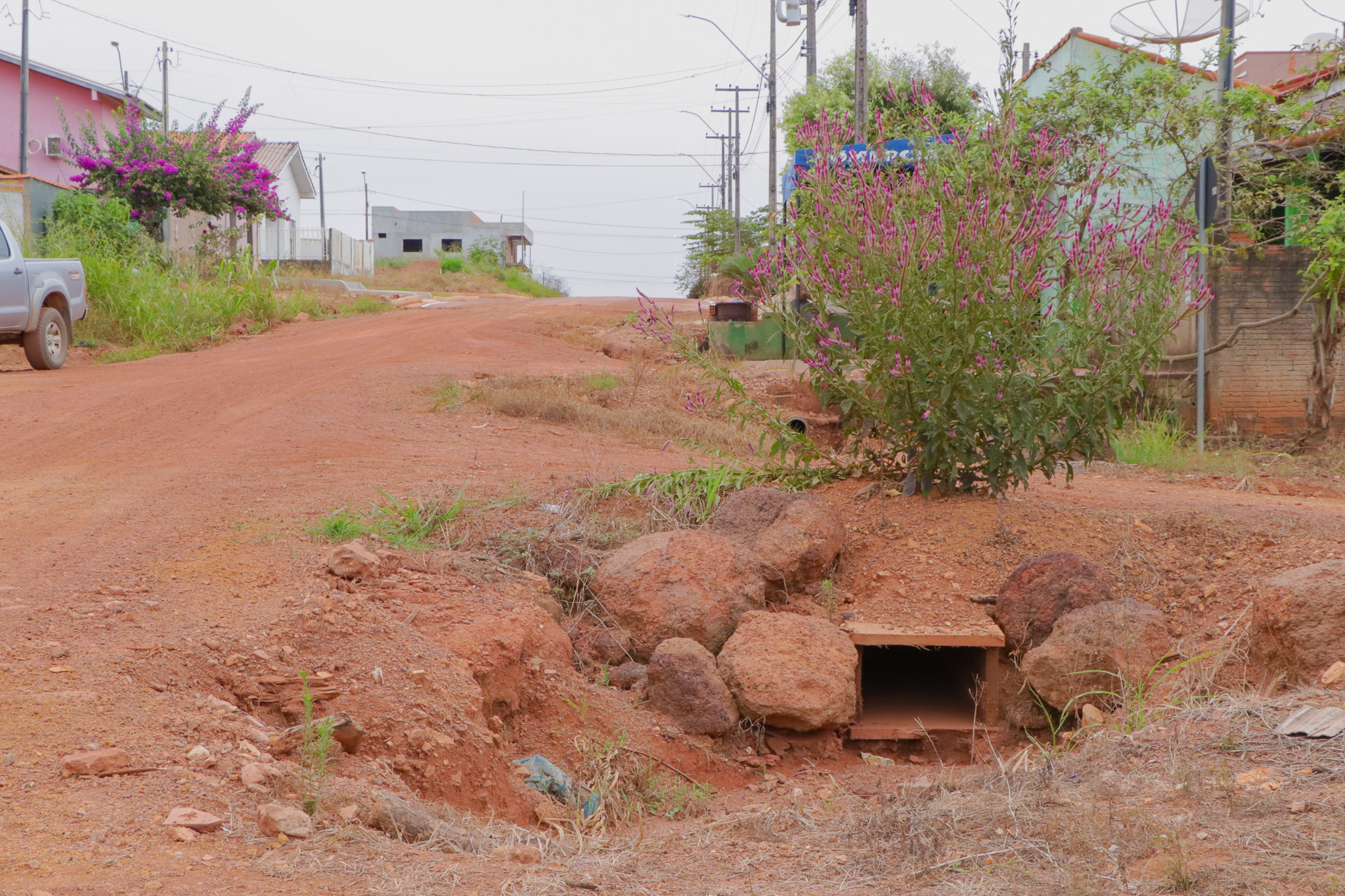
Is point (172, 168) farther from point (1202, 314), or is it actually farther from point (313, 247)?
point (313, 247)

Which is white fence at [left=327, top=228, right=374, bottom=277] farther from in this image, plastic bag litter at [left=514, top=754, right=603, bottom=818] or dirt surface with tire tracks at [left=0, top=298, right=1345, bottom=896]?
plastic bag litter at [left=514, top=754, right=603, bottom=818]

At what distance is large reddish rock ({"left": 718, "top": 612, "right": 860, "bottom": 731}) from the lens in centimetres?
431

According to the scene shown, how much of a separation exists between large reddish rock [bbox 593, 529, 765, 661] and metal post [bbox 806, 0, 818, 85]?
1671 cm

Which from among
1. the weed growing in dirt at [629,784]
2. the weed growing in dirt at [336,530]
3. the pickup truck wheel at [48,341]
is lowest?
the weed growing in dirt at [629,784]

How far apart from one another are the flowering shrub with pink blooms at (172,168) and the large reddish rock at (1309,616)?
1827cm

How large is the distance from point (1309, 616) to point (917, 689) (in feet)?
6.79

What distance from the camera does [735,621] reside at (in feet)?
16.0

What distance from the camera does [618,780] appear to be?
3.79 m

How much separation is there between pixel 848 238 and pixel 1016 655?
81.1 inches

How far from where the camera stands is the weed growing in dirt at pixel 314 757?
2.72 m

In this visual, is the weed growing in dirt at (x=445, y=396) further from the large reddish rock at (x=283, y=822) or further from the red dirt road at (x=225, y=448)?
the large reddish rock at (x=283, y=822)

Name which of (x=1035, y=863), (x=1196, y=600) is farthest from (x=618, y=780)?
(x=1196, y=600)

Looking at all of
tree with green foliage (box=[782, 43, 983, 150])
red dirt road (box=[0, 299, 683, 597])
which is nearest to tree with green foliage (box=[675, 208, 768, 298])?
tree with green foliage (box=[782, 43, 983, 150])

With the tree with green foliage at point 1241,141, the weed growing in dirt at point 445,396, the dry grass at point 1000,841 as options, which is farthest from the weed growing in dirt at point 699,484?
the tree with green foliage at point 1241,141
